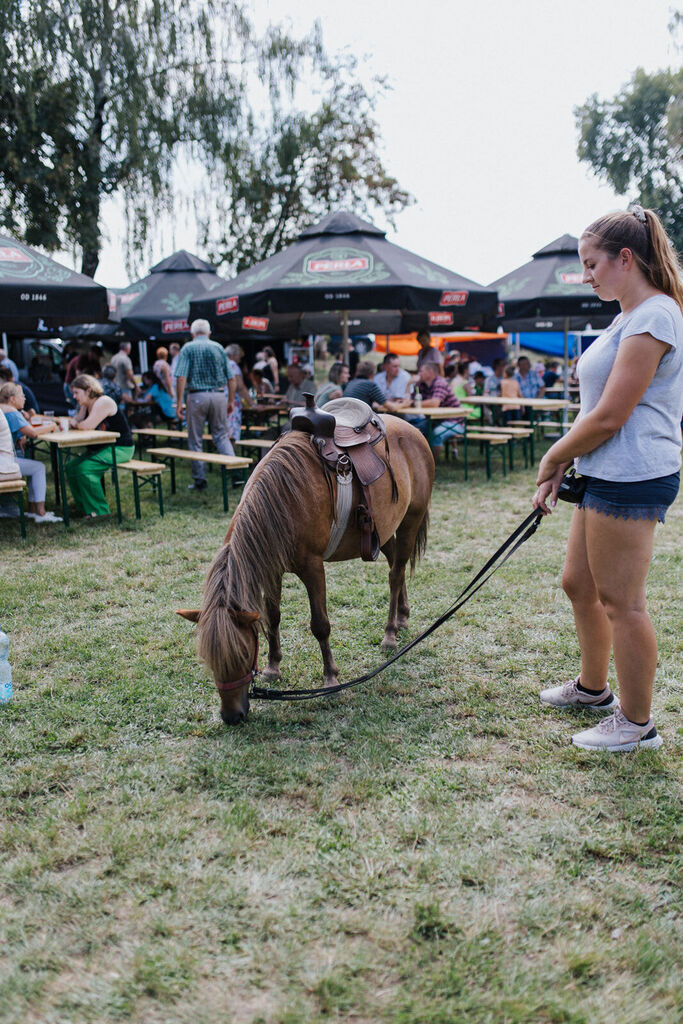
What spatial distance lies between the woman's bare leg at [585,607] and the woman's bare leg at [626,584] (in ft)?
0.64

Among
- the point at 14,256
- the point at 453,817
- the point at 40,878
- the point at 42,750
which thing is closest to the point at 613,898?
the point at 453,817

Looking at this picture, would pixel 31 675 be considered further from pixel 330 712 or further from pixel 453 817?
pixel 453 817

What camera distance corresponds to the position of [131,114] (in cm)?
1675

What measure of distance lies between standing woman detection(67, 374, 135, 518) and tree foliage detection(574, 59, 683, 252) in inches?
1183

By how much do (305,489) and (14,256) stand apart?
5912 millimetres

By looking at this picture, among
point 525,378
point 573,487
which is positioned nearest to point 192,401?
point 573,487

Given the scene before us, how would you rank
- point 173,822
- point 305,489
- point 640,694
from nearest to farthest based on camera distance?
point 173,822 < point 640,694 < point 305,489

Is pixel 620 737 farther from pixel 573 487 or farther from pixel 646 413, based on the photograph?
pixel 646 413

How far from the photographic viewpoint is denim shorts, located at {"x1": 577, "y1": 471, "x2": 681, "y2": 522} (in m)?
2.56

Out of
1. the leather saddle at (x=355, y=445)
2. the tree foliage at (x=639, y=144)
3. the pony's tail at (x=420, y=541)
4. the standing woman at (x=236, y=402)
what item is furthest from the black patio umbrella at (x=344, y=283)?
the tree foliage at (x=639, y=144)

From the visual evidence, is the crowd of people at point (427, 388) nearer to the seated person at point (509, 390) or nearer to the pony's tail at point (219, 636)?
the seated person at point (509, 390)

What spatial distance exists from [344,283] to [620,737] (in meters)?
6.93

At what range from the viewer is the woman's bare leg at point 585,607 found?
2941 mm

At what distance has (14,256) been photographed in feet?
24.9
